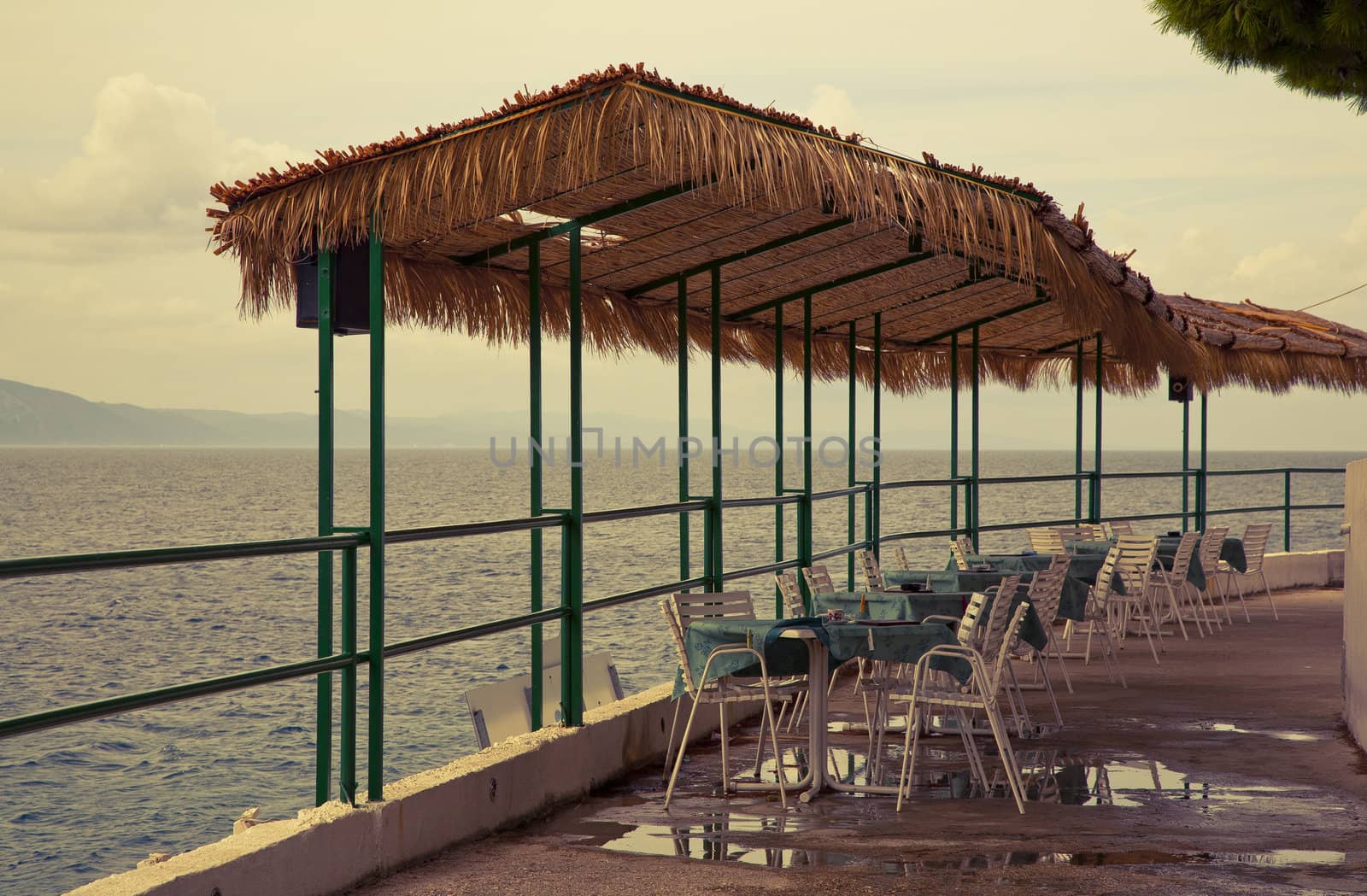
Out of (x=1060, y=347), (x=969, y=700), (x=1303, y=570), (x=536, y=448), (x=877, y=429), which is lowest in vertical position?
(x=1303, y=570)

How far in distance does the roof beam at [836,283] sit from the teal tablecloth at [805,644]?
291cm

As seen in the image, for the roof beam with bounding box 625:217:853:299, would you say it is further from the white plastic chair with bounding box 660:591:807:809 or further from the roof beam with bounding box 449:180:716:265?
the white plastic chair with bounding box 660:591:807:809

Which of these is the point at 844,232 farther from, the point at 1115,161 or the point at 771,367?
the point at 1115,161

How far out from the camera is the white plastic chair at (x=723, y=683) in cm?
539

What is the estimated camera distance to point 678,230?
6.49 metres

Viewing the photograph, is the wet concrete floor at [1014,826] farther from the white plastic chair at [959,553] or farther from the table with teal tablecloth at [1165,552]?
the table with teal tablecloth at [1165,552]

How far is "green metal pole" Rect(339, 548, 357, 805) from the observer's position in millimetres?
4340

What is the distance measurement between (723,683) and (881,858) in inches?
52.6

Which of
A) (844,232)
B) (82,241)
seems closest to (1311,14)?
(844,232)

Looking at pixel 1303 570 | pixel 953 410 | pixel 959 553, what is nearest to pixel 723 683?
pixel 959 553

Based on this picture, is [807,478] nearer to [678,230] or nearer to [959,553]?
[959,553]

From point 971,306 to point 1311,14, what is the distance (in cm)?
290

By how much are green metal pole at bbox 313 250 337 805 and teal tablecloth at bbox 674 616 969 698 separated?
151cm

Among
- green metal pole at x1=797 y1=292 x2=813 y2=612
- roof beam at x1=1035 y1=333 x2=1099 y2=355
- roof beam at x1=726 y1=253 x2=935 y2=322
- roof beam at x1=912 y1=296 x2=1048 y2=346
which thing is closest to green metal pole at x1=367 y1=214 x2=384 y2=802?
green metal pole at x1=797 y1=292 x2=813 y2=612
